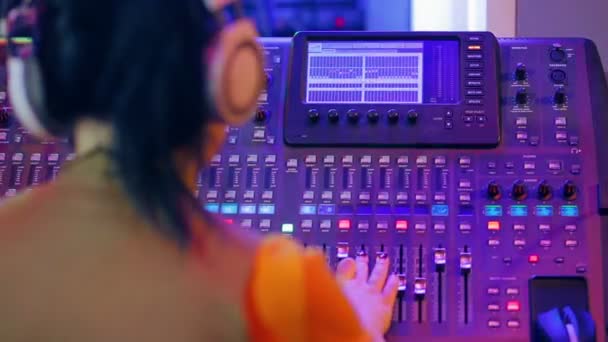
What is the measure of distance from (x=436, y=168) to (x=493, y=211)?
0.10m

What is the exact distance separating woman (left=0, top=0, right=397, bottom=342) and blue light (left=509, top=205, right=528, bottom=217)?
0.58m

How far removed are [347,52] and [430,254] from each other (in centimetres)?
34

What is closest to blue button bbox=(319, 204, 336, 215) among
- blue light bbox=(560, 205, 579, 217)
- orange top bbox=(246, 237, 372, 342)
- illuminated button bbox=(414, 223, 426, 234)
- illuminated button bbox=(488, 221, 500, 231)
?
illuminated button bbox=(414, 223, 426, 234)

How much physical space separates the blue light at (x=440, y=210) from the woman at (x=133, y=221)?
54 centimetres

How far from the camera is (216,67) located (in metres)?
0.69

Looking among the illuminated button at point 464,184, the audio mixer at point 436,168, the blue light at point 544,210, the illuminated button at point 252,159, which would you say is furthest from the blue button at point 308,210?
the blue light at point 544,210

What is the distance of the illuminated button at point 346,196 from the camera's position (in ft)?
4.09

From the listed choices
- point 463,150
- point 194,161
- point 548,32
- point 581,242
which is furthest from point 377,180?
point 194,161

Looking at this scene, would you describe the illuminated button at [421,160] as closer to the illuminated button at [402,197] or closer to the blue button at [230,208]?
the illuminated button at [402,197]

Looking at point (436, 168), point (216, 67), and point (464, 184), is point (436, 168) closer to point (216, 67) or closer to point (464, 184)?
point (464, 184)

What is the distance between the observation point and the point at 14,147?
1330mm

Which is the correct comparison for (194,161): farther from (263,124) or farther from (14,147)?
(14,147)

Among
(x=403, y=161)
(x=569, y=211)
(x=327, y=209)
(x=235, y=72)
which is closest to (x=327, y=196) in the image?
(x=327, y=209)

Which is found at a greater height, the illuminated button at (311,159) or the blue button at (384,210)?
the illuminated button at (311,159)
